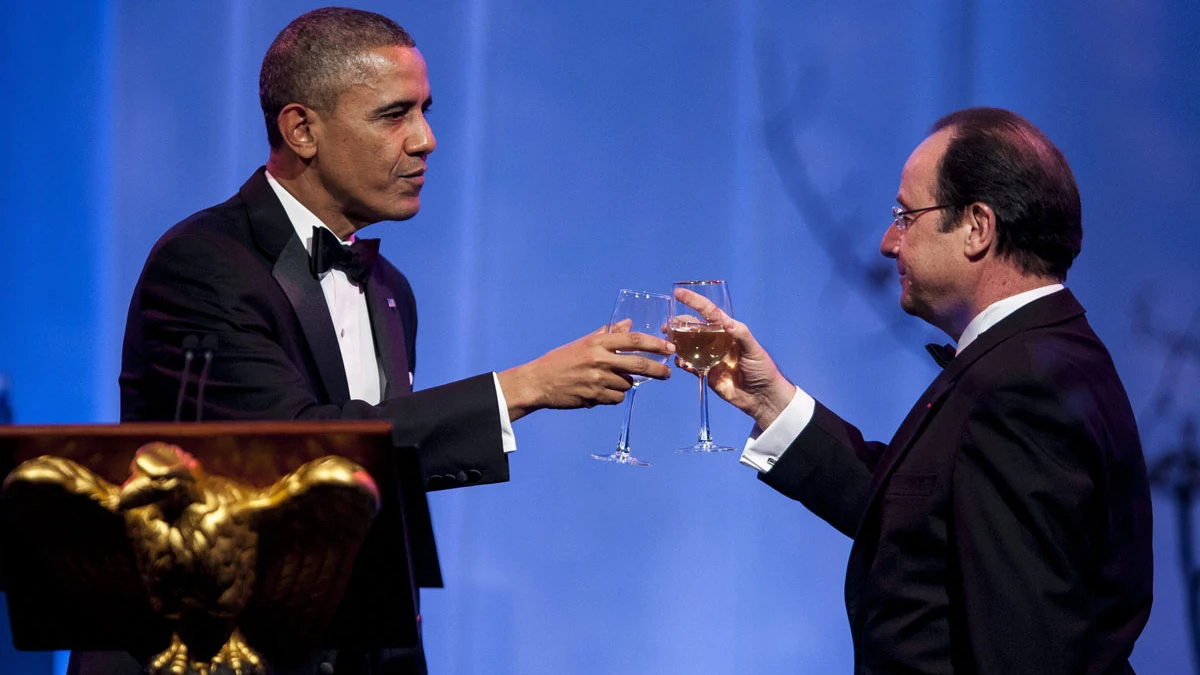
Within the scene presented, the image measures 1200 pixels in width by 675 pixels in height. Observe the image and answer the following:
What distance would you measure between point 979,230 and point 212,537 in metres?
1.60

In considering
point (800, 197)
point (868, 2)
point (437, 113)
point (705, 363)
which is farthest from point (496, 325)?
point (868, 2)

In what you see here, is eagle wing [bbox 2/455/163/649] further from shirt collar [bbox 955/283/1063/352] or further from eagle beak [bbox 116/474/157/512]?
shirt collar [bbox 955/283/1063/352]

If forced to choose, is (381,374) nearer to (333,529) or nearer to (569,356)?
(569,356)

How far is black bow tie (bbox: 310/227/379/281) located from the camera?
264cm

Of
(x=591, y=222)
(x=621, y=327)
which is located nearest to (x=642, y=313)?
(x=621, y=327)

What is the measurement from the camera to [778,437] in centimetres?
281

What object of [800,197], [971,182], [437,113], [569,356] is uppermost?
[437,113]

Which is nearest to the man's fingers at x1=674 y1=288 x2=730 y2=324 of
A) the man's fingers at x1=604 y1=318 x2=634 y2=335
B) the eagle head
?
the man's fingers at x1=604 y1=318 x2=634 y2=335

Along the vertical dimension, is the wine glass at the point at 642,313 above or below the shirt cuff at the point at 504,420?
above

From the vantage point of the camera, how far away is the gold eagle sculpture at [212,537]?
1490 millimetres

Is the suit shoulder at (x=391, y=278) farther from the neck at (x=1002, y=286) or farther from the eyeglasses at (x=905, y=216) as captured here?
the neck at (x=1002, y=286)

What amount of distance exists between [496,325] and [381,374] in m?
1.09

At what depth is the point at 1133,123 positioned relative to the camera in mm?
4043

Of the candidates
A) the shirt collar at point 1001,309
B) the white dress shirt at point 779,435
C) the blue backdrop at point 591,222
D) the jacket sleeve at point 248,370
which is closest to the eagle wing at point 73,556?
the jacket sleeve at point 248,370
